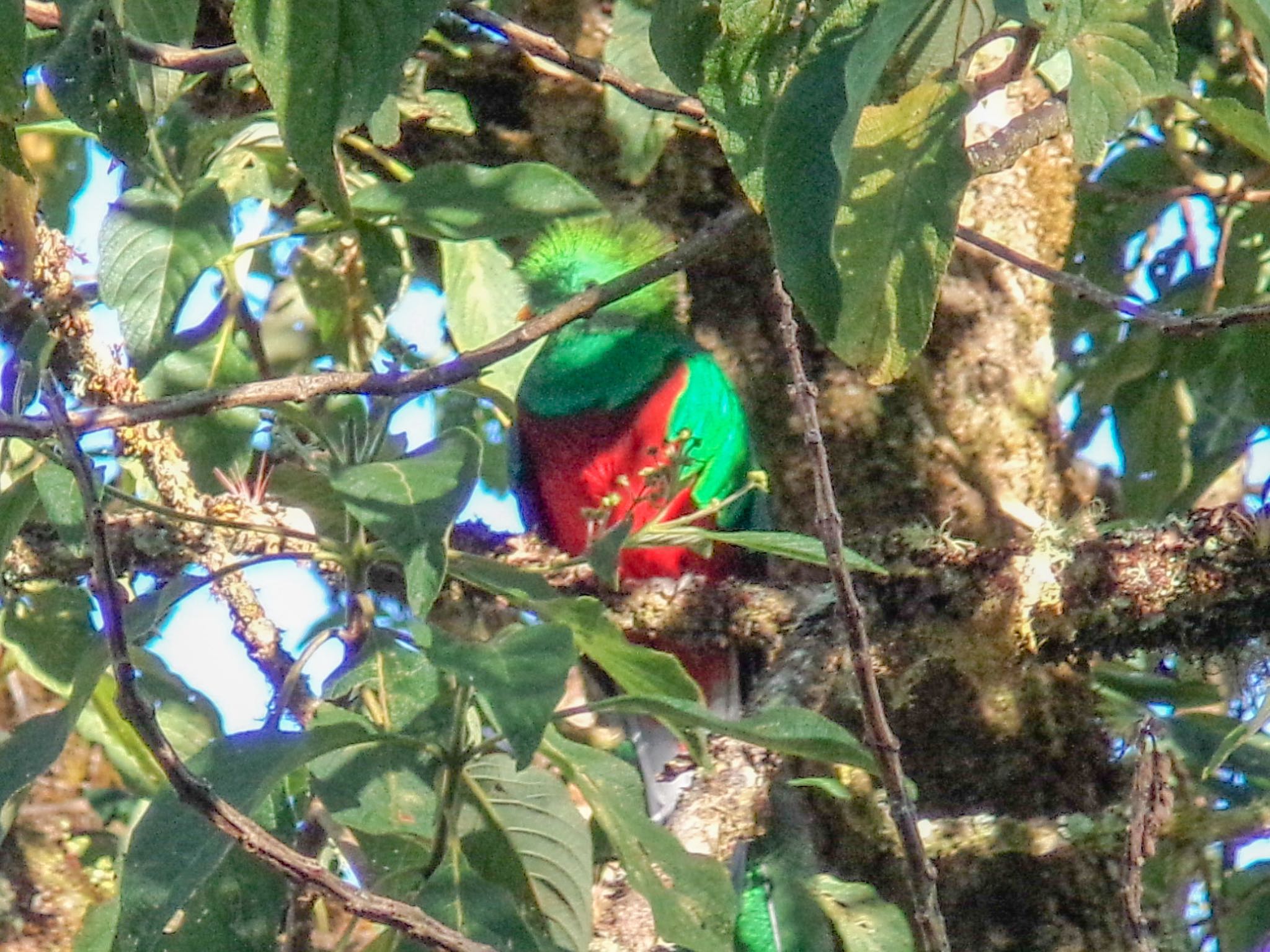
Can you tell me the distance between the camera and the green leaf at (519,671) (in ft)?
4.09

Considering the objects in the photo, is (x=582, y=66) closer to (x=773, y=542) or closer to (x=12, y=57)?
(x=773, y=542)

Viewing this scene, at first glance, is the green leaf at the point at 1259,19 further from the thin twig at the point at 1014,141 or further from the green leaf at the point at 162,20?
the green leaf at the point at 162,20

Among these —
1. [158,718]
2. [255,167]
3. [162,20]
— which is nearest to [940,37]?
[162,20]

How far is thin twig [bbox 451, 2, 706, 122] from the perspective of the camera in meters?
1.59

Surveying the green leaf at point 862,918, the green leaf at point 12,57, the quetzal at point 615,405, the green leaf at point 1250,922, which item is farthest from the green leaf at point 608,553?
the quetzal at point 615,405

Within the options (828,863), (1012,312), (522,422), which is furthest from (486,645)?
(522,422)

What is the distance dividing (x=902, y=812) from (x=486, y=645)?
0.38 meters

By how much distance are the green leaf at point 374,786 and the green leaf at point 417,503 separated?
8.7 inches

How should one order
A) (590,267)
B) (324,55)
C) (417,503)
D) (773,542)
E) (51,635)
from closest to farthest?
1. (324,55)
2. (417,503)
3. (773,542)
4. (51,635)
5. (590,267)

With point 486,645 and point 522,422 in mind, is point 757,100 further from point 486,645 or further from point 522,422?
point 522,422

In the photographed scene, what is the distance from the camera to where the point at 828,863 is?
232cm

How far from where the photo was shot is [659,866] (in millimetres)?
1513

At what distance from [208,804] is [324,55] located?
19.3 inches

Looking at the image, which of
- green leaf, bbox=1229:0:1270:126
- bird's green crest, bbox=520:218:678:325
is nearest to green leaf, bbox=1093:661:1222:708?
bird's green crest, bbox=520:218:678:325
